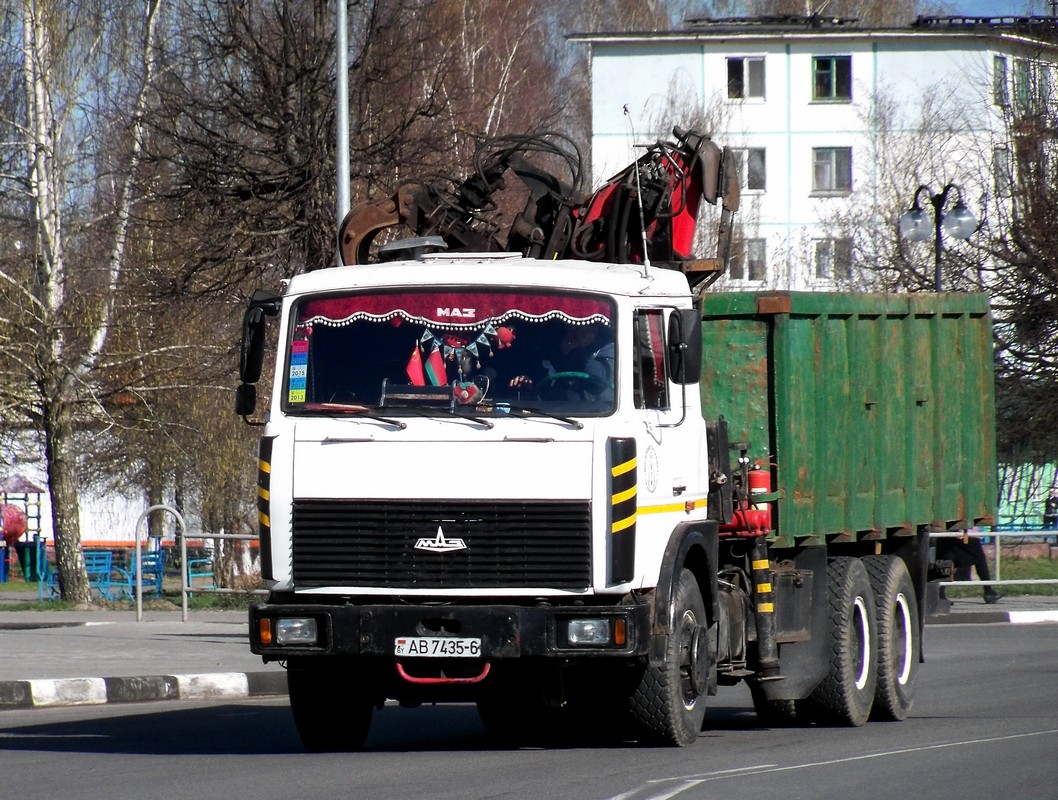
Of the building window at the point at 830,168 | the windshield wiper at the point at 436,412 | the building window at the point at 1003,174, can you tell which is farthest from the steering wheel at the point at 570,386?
the building window at the point at 830,168

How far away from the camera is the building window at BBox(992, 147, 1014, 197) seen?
30.9 meters

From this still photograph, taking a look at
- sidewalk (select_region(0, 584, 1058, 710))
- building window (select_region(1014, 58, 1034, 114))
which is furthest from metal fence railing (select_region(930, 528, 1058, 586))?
building window (select_region(1014, 58, 1034, 114))

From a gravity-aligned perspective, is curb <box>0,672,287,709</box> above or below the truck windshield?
below

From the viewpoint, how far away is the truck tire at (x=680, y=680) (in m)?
9.62

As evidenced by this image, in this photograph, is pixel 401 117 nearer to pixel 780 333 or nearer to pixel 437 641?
pixel 780 333

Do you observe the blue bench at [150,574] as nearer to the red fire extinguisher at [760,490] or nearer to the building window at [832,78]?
the red fire extinguisher at [760,490]

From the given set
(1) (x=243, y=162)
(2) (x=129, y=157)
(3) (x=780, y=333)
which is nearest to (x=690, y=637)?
(3) (x=780, y=333)

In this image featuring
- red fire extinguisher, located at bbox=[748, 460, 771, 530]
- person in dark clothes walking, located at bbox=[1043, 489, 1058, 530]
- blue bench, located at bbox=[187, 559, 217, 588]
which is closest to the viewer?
red fire extinguisher, located at bbox=[748, 460, 771, 530]

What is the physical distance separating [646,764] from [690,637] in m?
0.85

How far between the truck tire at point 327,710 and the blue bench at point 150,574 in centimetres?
1892

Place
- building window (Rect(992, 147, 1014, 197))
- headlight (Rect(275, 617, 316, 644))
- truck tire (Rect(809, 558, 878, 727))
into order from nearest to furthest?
headlight (Rect(275, 617, 316, 644)) → truck tire (Rect(809, 558, 878, 727)) → building window (Rect(992, 147, 1014, 197))

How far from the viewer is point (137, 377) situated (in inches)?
1173

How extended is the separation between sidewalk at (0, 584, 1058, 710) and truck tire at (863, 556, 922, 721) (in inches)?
147

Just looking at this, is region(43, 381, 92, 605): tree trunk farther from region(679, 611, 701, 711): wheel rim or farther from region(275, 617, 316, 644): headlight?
region(679, 611, 701, 711): wheel rim
